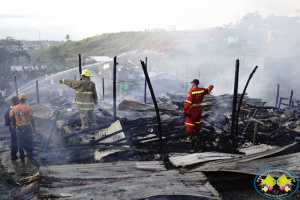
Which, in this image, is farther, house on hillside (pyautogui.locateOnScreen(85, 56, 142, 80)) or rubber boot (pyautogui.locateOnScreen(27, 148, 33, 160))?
house on hillside (pyautogui.locateOnScreen(85, 56, 142, 80))

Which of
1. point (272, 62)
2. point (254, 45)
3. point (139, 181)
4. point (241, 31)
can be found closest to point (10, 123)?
point (139, 181)

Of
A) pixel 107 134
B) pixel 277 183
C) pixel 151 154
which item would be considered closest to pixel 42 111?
pixel 107 134

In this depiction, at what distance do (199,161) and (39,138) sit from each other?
19.7 ft

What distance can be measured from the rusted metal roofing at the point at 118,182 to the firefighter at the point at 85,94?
3090 mm

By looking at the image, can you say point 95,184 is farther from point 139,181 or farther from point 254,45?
point 254,45

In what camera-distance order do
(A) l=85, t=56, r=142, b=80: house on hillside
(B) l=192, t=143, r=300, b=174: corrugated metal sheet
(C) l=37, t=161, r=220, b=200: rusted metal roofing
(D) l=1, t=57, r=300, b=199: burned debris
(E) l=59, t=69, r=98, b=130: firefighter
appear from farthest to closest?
(A) l=85, t=56, r=142, b=80: house on hillside → (E) l=59, t=69, r=98, b=130: firefighter → (B) l=192, t=143, r=300, b=174: corrugated metal sheet → (D) l=1, t=57, r=300, b=199: burned debris → (C) l=37, t=161, r=220, b=200: rusted metal roofing

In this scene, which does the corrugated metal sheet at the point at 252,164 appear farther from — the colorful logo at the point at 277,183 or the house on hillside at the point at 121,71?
the house on hillside at the point at 121,71

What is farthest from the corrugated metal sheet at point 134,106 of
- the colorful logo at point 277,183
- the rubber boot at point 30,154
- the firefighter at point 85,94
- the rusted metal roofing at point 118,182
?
the colorful logo at point 277,183

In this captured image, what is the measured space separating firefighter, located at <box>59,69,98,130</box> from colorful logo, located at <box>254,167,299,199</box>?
4.78 metres

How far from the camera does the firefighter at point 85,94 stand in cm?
659

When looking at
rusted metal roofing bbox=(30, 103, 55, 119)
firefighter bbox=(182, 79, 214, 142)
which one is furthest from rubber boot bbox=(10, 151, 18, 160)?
firefighter bbox=(182, 79, 214, 142)

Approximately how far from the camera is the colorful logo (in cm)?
365

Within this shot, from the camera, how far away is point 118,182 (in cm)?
344

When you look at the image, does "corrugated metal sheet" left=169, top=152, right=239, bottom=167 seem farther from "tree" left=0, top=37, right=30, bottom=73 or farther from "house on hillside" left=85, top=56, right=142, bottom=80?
"tree" left=0, top=37, right=30, bottom=73
